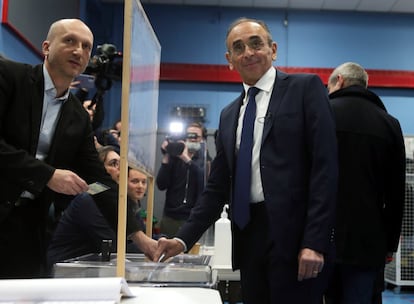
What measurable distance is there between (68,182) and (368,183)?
4.23 ft

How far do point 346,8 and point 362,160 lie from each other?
5568 mm

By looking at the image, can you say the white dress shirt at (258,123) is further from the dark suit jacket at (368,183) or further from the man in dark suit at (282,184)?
the dark suit jacket at (368,183)

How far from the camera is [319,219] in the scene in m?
1.33

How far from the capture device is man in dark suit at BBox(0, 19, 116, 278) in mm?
1406

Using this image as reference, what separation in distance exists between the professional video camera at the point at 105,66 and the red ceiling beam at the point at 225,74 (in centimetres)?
388

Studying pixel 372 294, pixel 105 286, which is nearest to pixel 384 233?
pixel 372 294

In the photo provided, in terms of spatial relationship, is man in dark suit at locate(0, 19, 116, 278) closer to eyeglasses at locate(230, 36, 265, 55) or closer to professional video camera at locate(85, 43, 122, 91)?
eyeglasses at locate(230, 36, 265, 55)

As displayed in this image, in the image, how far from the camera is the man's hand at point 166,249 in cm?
149

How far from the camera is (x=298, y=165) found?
1421 mm

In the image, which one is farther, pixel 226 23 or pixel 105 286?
pixel 226 23

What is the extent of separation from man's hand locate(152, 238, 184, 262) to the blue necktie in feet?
0.71

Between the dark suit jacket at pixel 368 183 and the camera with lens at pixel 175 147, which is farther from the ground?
the camera with lens at pixel 175 147

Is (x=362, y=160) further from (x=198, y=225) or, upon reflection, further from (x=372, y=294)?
(x=198, y=225)

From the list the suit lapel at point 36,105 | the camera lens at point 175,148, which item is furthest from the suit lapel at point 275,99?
the camera lens at point 175,148
